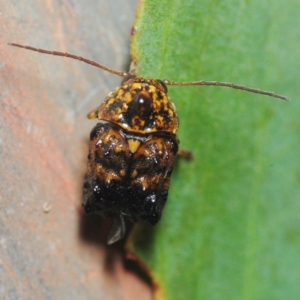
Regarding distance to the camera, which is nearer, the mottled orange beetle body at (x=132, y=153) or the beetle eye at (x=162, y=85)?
the mottled orange beetle body at (x=132, y=153)

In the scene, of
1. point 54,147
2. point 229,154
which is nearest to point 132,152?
point 54,147

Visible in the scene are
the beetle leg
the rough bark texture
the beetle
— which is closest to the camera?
the rough bark texture

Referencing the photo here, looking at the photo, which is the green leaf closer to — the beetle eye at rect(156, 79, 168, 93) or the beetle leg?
the beetle eye at rect(156, 79, 168, 93)

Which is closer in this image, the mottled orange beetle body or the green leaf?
the mottled orange beetle body

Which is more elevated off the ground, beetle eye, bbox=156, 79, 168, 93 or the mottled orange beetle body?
beetle eye, bbox=156, 79, 168, 93

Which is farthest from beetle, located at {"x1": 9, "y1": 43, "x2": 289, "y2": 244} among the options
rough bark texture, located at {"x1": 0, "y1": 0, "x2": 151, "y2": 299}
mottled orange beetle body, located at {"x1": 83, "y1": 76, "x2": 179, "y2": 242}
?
rough bark texture, located at {"x1": 0, "y1": 0, "x2": 151, "y2": 299}

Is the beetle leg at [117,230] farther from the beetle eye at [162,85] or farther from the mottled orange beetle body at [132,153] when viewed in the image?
the beetle eye at [162,85]

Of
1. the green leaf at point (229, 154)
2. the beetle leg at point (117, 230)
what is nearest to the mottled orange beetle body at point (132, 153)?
the beetle leg at point (117, 230)
